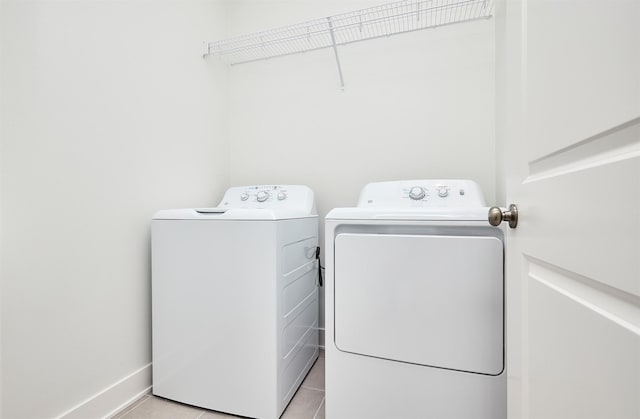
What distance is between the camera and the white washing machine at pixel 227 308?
127 cm

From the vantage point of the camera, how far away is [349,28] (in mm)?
1801

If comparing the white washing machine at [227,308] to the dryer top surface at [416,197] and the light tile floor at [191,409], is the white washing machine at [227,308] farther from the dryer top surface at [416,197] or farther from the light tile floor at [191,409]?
the dryer top surface at [416,197]

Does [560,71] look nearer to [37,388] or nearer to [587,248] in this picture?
[587,248]

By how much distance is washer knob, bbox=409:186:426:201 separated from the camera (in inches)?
59.1

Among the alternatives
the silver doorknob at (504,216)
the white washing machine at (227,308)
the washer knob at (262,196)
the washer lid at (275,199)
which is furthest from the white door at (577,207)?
the washer knob at (262,196)

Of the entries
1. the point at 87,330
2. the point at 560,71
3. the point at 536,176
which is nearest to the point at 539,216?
the point at 536,176

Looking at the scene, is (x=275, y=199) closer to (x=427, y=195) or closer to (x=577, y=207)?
(x=427, y=195)

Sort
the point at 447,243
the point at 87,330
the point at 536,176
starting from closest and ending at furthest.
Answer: the point at 536,176
the point at 447,243
the point at 87,330

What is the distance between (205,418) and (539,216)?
4.93 ft

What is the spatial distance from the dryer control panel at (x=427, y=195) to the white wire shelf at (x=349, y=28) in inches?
34.9

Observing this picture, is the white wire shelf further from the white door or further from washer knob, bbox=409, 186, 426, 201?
the white door

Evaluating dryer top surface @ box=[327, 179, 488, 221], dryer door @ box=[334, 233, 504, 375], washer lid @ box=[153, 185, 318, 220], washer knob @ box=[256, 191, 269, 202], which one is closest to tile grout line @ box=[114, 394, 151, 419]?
washer lid @ box=[153, 185, 318, 220]

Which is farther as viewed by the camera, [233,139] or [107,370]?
[233,139]

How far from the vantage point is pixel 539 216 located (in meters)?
0.56
